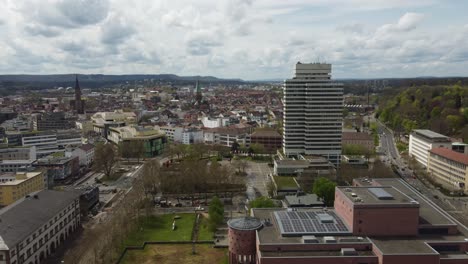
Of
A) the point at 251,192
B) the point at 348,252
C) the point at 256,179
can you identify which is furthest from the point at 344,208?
the point at 256,179

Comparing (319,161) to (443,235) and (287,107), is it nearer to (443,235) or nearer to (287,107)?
(287,107)

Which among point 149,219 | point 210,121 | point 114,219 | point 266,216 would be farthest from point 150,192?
point 210,121

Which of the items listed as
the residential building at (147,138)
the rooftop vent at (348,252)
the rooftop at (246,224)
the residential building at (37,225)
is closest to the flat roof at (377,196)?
the rooftop vent at (348,252)

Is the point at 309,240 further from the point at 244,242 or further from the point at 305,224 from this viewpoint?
the point at 244,242

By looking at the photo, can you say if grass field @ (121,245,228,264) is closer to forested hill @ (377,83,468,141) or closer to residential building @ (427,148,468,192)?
residential building @ (427,148,468,192)

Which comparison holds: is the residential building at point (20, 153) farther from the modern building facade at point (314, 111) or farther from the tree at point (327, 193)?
the tree at point (327, 193)
